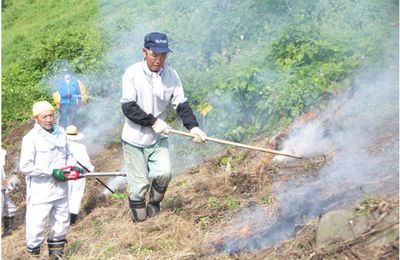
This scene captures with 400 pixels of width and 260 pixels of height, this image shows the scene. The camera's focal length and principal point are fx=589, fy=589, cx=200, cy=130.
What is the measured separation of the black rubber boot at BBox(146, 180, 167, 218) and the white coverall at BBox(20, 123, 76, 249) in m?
0.93

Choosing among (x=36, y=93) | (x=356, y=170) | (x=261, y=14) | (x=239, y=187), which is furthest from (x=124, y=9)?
(x=356, y=170)

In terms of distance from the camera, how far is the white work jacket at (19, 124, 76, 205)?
6.20 meters

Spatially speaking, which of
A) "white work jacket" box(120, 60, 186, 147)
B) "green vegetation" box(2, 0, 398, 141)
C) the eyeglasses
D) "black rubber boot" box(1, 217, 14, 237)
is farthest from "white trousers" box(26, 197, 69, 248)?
"green vegetation" box(2, 0, 398, 141)

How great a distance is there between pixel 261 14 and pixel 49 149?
6204 mm

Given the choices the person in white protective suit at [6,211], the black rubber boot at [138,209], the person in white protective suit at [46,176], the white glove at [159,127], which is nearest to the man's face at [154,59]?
the white glove at [159,127]

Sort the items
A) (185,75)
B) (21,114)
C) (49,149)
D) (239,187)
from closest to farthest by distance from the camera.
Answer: (49,149) < (239,187) < (185,75) < (21,114)

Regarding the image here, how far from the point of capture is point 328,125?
23.4 feet

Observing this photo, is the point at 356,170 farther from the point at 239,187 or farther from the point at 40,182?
the point at 40,182

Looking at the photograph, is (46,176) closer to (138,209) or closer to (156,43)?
(138,209)

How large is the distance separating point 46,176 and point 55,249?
0.81m

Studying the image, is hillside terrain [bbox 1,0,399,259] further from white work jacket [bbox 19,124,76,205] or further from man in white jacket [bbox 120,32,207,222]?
white work jacket [bbox 19,124,76,205]

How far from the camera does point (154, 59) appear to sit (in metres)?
6.15

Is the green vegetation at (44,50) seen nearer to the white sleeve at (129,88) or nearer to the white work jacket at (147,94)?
the white work jacket at (147,94)

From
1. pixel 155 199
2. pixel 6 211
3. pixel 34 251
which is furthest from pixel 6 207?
pixel 155 199
